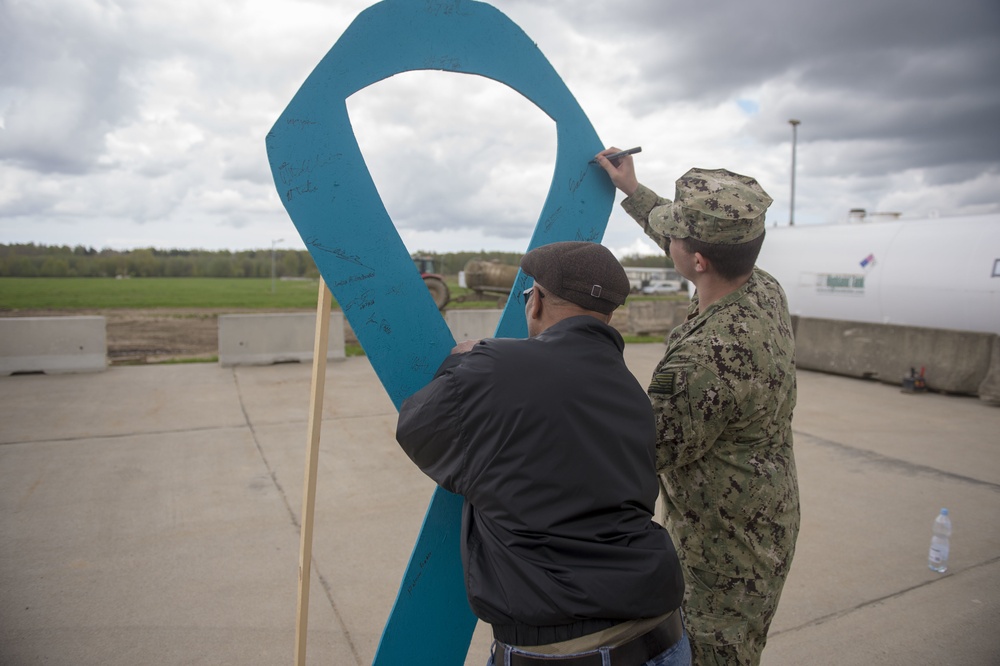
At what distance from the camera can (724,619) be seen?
5.86ft

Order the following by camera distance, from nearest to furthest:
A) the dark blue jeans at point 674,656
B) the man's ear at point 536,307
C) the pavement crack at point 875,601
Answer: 1. the dark blue jeans at point 674,656
2. the man's ear at point 536,307
3. the pavement crack at point 875,601

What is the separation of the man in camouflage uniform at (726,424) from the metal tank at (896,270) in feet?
33.1

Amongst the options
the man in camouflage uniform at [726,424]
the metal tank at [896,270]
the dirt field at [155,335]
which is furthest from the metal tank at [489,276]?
the man in camouflage uniform at [726,424]

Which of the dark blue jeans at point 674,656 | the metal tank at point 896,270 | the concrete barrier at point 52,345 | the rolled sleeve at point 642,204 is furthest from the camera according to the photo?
the metal tank at point 896,270

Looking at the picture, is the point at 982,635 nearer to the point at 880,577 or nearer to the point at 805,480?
the point at 880,577

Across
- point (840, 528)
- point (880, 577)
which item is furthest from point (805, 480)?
point (880, 577)

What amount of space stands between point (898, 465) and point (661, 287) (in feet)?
161

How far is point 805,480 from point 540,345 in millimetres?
5106

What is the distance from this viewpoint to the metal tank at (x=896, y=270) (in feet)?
31.8

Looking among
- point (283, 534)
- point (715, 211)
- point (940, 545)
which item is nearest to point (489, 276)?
point (283, 534)

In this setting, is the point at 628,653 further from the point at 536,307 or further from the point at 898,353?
the point at 898,353

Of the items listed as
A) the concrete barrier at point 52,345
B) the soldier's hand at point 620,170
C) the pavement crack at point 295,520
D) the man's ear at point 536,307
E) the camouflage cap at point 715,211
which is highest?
the soldier's hand at point 620,170

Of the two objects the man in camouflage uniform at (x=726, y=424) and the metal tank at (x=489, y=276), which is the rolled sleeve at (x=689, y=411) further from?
the metal tank at (x=489, y=276)

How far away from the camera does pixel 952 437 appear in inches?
278
